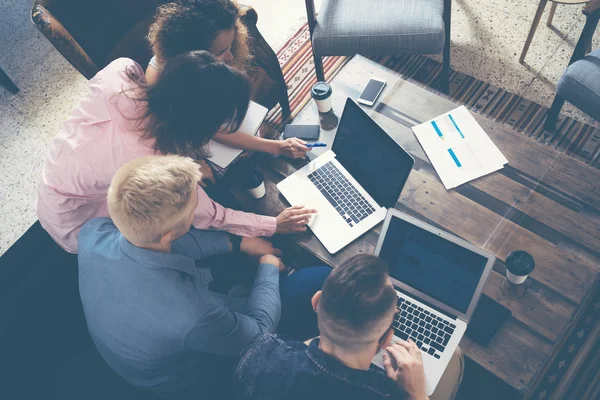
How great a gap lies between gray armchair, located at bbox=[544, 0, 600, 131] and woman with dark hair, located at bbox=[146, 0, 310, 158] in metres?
1.21

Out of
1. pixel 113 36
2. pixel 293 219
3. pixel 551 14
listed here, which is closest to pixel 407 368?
pixel 293 219

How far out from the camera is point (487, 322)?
149 centimetres

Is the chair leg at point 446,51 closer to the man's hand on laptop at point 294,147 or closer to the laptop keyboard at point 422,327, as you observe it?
the man's hand on laptop at point 294,147

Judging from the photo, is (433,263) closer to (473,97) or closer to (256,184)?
(256,184)

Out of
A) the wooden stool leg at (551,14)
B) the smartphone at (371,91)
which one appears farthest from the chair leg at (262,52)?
the wooden stool leg at (551,14)

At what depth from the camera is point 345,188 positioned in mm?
1812

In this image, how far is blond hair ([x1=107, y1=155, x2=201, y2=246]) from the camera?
1.40m

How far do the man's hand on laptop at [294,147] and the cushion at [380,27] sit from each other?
0.82 metres

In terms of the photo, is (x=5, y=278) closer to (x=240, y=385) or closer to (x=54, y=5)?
(x=54, y=5)

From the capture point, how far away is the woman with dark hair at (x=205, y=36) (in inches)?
72.7

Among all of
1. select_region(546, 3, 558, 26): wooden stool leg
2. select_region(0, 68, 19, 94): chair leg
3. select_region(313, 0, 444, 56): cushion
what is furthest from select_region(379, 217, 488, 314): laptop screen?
select_region(0, 68, 19, 94): chair leg

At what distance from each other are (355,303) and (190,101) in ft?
2.82

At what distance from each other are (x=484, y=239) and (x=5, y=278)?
2019mm

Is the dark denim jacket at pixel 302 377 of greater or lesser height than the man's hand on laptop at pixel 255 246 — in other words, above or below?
above
